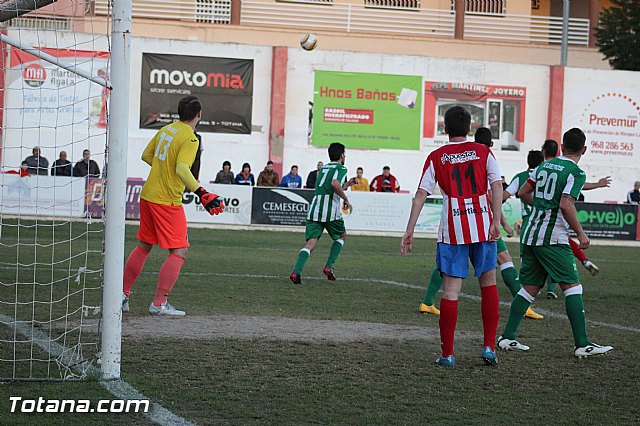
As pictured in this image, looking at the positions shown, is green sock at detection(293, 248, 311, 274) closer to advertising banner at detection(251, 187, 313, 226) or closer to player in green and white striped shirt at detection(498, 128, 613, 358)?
player in green and white striped shirt at detection(498, 128, 613, 358)

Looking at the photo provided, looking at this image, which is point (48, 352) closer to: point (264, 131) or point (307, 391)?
point (307, 391)

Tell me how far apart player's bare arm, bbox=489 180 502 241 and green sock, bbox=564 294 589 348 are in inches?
45.2

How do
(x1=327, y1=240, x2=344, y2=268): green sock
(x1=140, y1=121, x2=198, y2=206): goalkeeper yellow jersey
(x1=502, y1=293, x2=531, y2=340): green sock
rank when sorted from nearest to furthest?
(x1=502, y1=293, x2=531, y2=340): green sock
(x1=140, y1=121, x2=198, y2=206): goalkeeper yellow jersey
(x1=327, y1=240, x2=344, y2=268): green sock

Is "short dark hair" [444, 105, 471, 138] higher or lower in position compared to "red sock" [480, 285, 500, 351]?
higher

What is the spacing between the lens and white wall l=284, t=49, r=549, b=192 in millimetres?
32281

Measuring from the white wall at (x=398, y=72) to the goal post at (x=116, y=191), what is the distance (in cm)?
2610

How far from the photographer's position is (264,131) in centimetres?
3238

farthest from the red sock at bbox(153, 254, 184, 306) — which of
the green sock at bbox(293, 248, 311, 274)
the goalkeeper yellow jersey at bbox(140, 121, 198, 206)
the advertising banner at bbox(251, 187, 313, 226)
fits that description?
the advertising banner at bbox(251, 187, 313, 226)

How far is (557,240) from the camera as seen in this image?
7.65 metres

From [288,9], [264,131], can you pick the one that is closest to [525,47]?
[288,9]

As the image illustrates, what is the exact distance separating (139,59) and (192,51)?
1.74 meters

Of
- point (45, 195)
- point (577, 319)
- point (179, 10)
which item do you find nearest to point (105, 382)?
point (577, 319)

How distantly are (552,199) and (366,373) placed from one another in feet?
7.66

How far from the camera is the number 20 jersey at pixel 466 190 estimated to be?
6.85 meters
